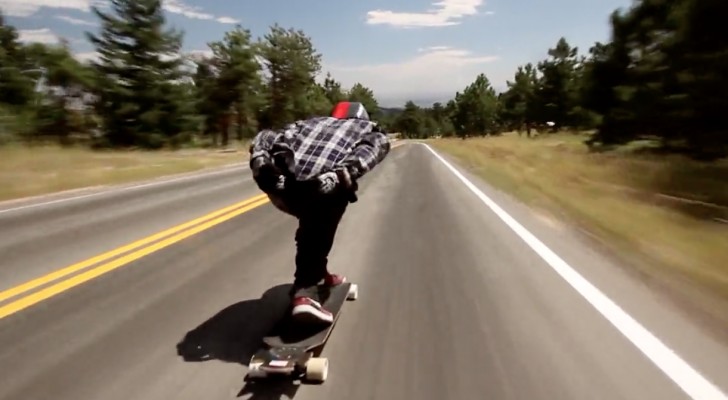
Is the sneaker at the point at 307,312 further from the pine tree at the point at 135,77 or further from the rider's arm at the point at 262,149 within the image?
the pine tree at the point at 135,77

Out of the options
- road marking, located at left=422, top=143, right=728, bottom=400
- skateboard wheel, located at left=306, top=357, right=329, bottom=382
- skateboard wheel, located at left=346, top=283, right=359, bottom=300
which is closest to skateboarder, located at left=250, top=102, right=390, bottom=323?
skateboard wheel, located at left=306, top=357, right=329, bottom=382

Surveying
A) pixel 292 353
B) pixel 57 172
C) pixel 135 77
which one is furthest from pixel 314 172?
pixel 135 77

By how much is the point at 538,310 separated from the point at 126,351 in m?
3.25

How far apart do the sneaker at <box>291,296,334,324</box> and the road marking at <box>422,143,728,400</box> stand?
2189 millimetres

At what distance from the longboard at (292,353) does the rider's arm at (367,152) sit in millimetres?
1085

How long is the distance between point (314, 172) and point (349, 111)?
0.73 metres

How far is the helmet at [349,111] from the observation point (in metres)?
4.38

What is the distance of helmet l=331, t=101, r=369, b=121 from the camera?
14.4ft

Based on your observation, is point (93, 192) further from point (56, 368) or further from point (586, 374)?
point (586, 374)

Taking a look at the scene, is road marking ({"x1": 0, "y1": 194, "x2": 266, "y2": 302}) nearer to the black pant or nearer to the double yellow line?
the double yellow line

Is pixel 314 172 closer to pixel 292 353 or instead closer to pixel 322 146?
pixel 322 146

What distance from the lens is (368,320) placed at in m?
4.70

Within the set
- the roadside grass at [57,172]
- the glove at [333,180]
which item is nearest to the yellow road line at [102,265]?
the glove at [333,180]

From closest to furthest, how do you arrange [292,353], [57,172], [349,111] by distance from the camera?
[292,353] → [349,111] → [57,172]
